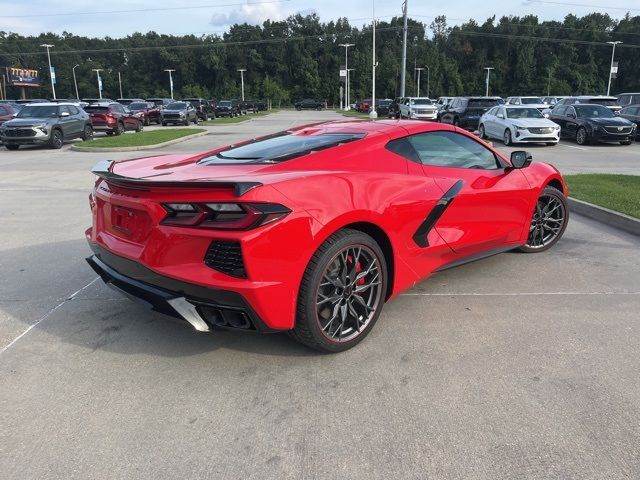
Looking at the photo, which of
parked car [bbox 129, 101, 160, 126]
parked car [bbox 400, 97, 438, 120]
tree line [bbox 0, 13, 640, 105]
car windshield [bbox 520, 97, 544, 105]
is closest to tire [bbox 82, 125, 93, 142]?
parked car [bbox 129, 101, 160, 126]

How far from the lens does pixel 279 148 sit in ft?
14.0

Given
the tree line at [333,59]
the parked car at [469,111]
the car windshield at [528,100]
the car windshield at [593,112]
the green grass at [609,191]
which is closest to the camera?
the green grass at [609,191]

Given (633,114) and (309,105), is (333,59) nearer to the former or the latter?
(309,105)

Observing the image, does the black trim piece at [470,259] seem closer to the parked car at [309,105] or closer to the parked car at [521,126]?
the parked car at [521,126]

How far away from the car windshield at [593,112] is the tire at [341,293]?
814 inches

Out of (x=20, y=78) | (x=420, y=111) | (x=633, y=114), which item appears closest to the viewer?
(x=633, y=114)

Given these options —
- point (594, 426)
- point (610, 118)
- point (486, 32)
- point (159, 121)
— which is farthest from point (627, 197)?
point (486, 32)

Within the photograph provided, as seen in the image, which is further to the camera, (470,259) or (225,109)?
(225,109)

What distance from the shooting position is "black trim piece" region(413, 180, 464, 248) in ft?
13.1

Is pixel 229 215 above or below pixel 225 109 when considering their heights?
above

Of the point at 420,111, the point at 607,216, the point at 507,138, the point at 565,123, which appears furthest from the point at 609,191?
the point at 420,111

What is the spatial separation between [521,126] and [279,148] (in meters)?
17.2

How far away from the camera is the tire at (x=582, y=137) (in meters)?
20.6

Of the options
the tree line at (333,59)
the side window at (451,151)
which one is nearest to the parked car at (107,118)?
the side window at (451,151)
